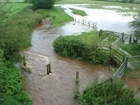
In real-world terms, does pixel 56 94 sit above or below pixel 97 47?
below

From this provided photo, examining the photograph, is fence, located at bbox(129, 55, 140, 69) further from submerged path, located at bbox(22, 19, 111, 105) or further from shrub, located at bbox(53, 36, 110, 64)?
shrub, located at bbox(53, 36, 110, 64)

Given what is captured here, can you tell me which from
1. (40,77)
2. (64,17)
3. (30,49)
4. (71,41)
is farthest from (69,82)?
(64,17)

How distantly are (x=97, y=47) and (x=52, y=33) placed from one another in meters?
15.7

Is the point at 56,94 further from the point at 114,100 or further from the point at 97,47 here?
the point at 97,47

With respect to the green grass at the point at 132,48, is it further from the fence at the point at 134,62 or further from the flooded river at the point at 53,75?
the flooded river at the point at 53,75

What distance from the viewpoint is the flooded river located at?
18.1 meters

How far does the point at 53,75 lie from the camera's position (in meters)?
22.2

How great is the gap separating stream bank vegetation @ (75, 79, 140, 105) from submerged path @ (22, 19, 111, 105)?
80.3 inches

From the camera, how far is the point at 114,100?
48.4 feet

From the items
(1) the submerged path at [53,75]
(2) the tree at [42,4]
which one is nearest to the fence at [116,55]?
(1) the submerged path at [53,75]

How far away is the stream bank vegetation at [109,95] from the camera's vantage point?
1452cm

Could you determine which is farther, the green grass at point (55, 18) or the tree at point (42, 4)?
the tree at point (42, 4)

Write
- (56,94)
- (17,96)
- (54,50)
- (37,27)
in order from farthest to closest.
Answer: (37,27) < (54,50) < (56,94) < (17,96)

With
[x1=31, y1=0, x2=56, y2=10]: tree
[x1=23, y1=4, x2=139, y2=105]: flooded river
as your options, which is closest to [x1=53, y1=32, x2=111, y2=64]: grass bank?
[x1=23, y1=4, x2=139, y2=105]: flooded river
